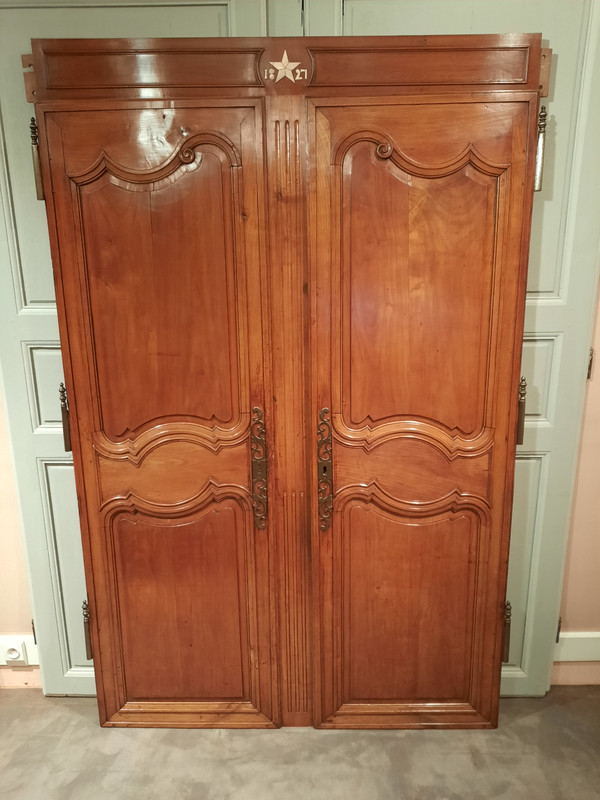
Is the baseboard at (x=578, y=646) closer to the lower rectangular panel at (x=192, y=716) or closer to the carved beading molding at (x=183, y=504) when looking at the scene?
the lower rectangular panel at (x=192, y=716)

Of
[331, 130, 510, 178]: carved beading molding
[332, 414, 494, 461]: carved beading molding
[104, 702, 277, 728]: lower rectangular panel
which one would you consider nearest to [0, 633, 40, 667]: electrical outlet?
[104, 702, 277, 728]: lower rectangular panel

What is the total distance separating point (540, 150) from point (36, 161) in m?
1.46

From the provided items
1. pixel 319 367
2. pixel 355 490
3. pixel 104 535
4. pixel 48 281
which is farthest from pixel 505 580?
pixel 48 281

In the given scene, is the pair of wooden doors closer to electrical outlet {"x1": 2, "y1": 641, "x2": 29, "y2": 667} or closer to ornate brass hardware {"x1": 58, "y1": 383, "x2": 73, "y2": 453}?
ornate brass hardware {"x1": 58, "y1": 383, "x2": 73, "y2": 453}

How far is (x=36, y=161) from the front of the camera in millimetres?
1730

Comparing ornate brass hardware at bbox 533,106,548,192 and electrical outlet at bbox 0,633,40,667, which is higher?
ornate brass hardware at bbox 533,106,548,192

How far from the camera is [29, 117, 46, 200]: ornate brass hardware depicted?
1705 mm

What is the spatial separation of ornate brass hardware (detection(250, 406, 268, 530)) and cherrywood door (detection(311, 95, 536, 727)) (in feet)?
0.56

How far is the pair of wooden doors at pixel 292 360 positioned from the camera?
1648 mm

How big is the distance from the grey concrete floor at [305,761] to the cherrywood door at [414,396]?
100mm

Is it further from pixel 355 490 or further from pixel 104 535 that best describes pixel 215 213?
pixel 104 535

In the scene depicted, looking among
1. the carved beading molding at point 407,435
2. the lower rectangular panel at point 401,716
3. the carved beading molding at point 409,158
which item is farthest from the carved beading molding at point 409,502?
the carved beading molding at point 409,158

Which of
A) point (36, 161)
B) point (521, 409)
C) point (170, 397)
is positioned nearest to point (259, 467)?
point (170, 397)

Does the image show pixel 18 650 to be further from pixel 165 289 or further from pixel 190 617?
pixel 165 289
